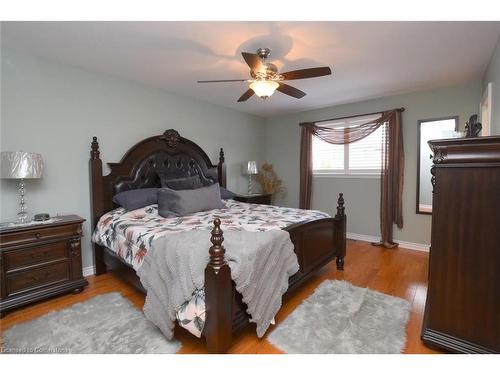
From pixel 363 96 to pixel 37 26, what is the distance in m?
4.01

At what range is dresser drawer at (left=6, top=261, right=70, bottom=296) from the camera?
207 centimetres

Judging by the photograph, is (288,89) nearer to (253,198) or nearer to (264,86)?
(264,86)

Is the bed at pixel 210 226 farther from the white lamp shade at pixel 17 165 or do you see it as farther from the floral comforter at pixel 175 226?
the white lamp shade at pixel 17 165

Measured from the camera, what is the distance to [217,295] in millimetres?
1390

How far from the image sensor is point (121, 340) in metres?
1.68

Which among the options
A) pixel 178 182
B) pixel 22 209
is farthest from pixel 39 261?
pixel 178 182

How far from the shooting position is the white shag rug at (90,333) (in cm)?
162

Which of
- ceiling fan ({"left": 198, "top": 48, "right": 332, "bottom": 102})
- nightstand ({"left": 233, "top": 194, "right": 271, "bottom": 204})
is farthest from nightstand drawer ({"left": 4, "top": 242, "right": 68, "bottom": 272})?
Result: nightstand ({"left": 233, "top": 194, "right": 271, "bottom": 204})

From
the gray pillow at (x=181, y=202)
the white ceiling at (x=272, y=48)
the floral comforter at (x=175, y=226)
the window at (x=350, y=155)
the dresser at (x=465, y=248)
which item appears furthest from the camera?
the window at (x=350, y=155)

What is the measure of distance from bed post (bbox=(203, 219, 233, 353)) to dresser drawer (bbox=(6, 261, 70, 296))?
5.80ft

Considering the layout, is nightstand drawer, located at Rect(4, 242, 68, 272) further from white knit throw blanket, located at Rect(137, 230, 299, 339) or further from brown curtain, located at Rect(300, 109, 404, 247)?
brown curtain, located at Rect(300, 109, 404, 247)

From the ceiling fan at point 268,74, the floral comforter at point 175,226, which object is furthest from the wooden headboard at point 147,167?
the ceiling fan at point 268,74

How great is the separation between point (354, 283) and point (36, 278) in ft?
10.1

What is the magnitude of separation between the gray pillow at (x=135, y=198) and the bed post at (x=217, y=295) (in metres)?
1.79
